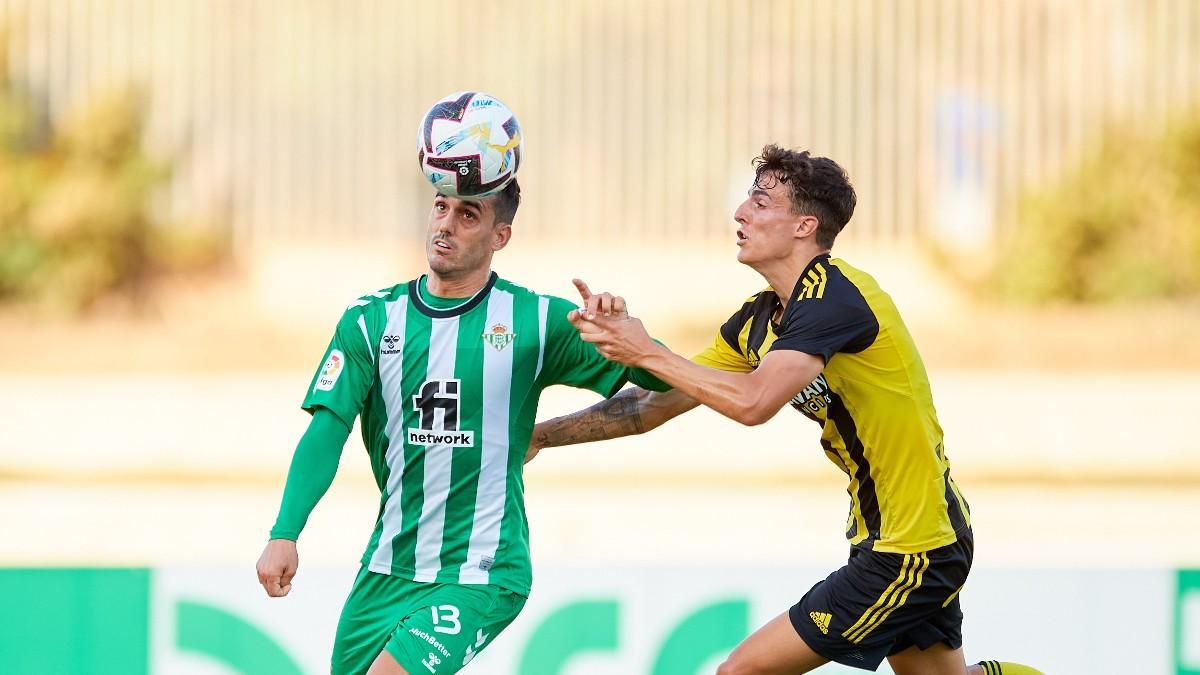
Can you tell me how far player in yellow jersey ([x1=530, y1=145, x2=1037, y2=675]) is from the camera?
512 cm

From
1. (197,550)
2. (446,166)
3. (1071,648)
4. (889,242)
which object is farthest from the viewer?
(889,242)

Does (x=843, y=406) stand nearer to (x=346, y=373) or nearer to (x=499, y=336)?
(x=499, y=336)

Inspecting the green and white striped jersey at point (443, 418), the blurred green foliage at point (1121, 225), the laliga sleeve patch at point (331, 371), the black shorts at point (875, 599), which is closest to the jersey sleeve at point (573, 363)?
the green and white striped jersey at point (443, 418)

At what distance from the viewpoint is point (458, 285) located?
520cm

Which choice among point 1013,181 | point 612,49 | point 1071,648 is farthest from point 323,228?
point 1071,648

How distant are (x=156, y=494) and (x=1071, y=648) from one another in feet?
42.5

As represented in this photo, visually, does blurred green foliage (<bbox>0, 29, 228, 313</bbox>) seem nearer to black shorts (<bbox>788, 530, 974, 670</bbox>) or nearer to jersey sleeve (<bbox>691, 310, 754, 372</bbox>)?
jersey sleeve (<bbox>691, 310, 754, 372</bbox>)

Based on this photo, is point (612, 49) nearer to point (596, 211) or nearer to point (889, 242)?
point (596, 211)

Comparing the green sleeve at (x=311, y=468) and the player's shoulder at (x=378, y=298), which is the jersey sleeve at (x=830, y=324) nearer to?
the player's shoulder at (x=378, y=298)

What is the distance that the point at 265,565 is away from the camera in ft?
15.1

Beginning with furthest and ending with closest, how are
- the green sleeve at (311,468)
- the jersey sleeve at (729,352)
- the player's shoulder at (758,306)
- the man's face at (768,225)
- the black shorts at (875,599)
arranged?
the jersey sleeve at (729,352), the player's shoulder at (758,306), the man's face at (768,225), the black shorts at (875,599), the green sleeve at (311,468)

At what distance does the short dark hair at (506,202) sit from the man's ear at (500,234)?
0.06 feet

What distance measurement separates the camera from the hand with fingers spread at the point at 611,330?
16.6 feet

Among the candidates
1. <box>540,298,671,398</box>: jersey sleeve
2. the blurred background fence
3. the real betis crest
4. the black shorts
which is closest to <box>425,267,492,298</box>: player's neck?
the real betis crest
